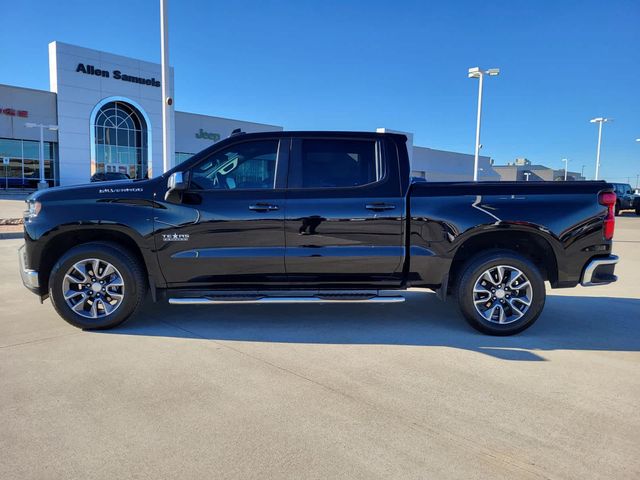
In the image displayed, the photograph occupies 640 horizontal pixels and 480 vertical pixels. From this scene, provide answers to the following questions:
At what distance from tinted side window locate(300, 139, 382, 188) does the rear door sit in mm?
10

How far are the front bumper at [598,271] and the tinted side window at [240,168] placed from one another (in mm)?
3258

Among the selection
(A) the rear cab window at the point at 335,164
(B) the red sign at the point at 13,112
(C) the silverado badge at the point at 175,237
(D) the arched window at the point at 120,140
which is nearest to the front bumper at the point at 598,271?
(A) the rear cab window at the point at 335,164

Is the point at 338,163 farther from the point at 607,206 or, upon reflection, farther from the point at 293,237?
the point at 607,206

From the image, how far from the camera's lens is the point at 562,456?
2.70 m

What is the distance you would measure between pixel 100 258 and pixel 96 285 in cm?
28

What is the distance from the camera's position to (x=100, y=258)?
4.76 m

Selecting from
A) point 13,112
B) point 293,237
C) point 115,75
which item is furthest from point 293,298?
point 115,75

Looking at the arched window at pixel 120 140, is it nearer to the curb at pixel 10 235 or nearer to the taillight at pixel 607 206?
the curb at pixel 10 235

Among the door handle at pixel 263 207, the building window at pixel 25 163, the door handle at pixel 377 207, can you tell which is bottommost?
the door handle at pixel 263 207

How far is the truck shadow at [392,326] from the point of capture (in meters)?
4.65

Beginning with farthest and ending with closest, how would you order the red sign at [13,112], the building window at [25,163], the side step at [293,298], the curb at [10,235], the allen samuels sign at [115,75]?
the allen samuels sign at [115,75]
the building window at [25,163]
the red sign at [13,112]
the curb at [10,235]
the side step at [293,298]

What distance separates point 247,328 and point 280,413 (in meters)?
1.93

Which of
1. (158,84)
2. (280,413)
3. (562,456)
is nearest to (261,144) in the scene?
(280,413)

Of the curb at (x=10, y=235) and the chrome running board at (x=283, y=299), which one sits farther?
the curb at (x=10, y=235)
